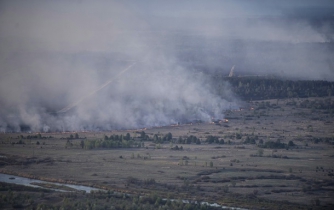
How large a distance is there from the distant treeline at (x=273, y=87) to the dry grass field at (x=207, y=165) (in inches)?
518

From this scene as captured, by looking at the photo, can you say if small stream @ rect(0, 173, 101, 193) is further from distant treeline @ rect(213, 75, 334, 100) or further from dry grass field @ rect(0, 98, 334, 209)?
distant treeline @ rect(213, 75, 334, 100)

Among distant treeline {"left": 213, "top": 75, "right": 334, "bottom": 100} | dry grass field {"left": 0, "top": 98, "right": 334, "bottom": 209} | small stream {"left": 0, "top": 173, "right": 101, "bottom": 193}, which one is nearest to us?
dry grass field {"left": 0, "top": 98, "right": 334, "bottom": 209}

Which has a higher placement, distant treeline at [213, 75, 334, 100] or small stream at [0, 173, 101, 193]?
distant treeline at [213, 75, 334, 100]

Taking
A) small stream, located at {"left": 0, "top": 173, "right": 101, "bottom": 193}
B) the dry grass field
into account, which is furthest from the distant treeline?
small stream, located at {"left": 0, "top": 173, "right": 101, "bottom": 193}

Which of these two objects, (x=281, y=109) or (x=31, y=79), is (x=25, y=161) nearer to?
(x=31, y=79)

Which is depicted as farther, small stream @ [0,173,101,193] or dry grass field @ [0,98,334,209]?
small stream @ [0,173,101,193]

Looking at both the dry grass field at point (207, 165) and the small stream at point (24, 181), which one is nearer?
the dry grass field at point (207, 165)

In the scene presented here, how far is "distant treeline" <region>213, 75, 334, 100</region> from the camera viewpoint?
7175cm

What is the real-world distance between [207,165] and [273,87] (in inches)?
1292

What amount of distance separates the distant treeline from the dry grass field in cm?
1317

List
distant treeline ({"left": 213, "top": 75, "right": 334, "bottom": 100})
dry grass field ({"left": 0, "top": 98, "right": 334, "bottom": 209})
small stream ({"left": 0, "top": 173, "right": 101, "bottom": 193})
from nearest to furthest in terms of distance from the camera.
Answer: dry grass field ({"left": 0, "top": 98, "right": 334, "bottom": 209}) → small stream ({"left": 0, "top": 173, "right": 101, "bottom": 193}) → distant treeline ({"left": 213, "top": 75, "right": 334, "bottom": 100})

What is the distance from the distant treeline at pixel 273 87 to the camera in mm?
71750

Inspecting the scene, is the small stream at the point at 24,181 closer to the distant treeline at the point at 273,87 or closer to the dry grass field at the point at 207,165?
the dry grass field at the point at 207,165

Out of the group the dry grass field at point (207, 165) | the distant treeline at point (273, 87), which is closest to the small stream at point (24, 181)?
the dry grass field at point (207, 165)
